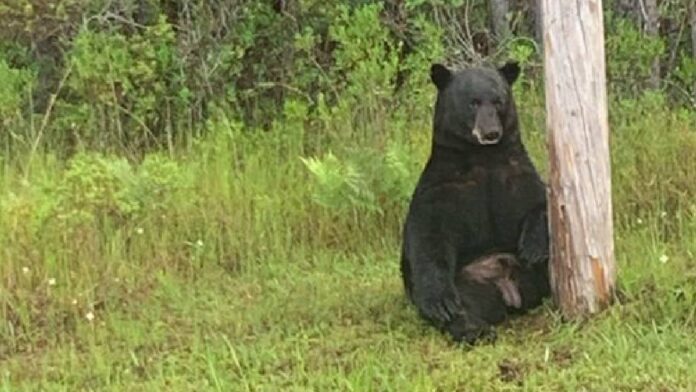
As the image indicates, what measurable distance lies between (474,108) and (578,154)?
1.90 ft

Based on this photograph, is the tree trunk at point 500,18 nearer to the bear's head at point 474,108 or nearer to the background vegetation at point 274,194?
the background vegetation at point 274,194

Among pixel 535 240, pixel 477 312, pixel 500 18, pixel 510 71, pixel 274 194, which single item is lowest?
pixel 477 312

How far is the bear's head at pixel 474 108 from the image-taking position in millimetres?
6426

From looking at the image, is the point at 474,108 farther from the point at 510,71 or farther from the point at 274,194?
the point at 274,194

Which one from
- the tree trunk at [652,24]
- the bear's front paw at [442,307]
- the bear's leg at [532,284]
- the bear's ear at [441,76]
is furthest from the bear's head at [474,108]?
the tree trunk at [652,24]

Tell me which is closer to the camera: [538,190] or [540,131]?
[538,190]

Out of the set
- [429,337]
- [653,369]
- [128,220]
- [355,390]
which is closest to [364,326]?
[429,337]

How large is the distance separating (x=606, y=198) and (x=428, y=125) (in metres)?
3.17

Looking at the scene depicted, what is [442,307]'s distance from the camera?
618cm

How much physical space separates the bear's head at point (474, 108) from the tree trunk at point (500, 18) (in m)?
4.19

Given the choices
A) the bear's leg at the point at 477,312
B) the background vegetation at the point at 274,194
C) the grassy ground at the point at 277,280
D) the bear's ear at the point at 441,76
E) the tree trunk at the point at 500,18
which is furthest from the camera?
the tree trunk at the point at 500,18

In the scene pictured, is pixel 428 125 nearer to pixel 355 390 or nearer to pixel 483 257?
pixel 483 257

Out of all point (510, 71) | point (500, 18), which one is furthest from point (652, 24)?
point (510, 71)

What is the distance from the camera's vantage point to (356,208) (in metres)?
7.97
